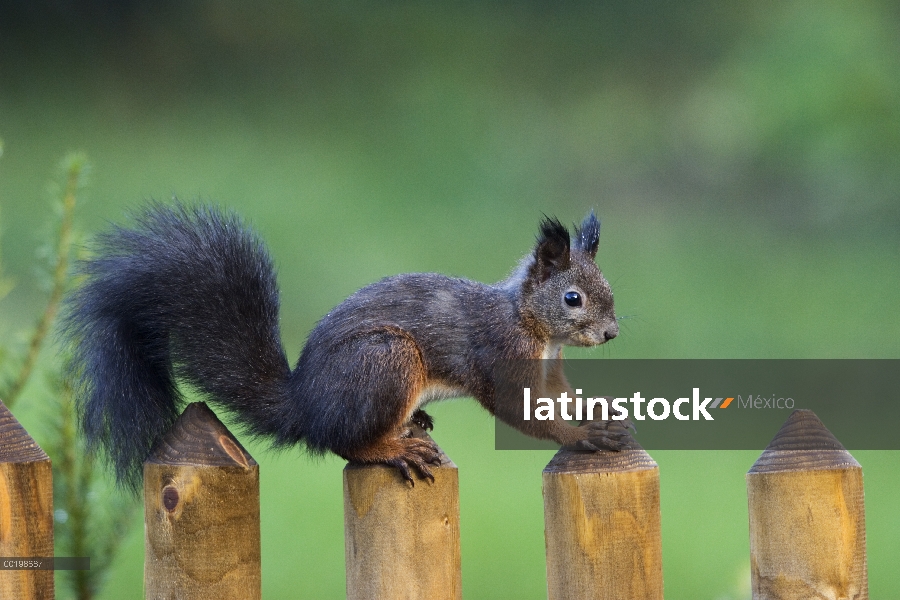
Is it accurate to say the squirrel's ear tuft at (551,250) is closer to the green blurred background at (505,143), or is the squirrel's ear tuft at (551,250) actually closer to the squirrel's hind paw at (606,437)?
the squirrel's hind paw at (606,437)

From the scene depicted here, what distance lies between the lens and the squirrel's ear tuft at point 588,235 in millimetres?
1287

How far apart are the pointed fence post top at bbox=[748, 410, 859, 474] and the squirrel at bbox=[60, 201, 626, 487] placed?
0.15 m

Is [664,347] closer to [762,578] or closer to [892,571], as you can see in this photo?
[892,571]

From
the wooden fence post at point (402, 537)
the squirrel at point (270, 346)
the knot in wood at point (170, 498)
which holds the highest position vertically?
the squirrel at point (270, 346)

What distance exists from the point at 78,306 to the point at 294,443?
0.87ft

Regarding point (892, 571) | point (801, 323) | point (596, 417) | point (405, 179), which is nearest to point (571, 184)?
point (405, 179)

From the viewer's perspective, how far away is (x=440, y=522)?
3.52ft

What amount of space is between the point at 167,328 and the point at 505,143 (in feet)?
7.56

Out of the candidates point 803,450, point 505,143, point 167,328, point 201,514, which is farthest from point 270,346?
point 505,143

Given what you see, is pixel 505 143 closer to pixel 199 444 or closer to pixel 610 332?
pixel 610 332

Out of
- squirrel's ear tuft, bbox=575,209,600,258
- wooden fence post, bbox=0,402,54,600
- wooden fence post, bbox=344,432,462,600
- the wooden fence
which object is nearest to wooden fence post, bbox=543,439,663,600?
the wooden fence

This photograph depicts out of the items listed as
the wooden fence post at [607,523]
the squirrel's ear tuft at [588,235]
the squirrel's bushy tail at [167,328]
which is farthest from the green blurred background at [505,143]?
the wooden fence post at [607,523]

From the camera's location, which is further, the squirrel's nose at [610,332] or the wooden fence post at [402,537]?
the squirrel's nose at [610,332]

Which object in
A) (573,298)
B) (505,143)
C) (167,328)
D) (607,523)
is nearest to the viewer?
(607,523)
